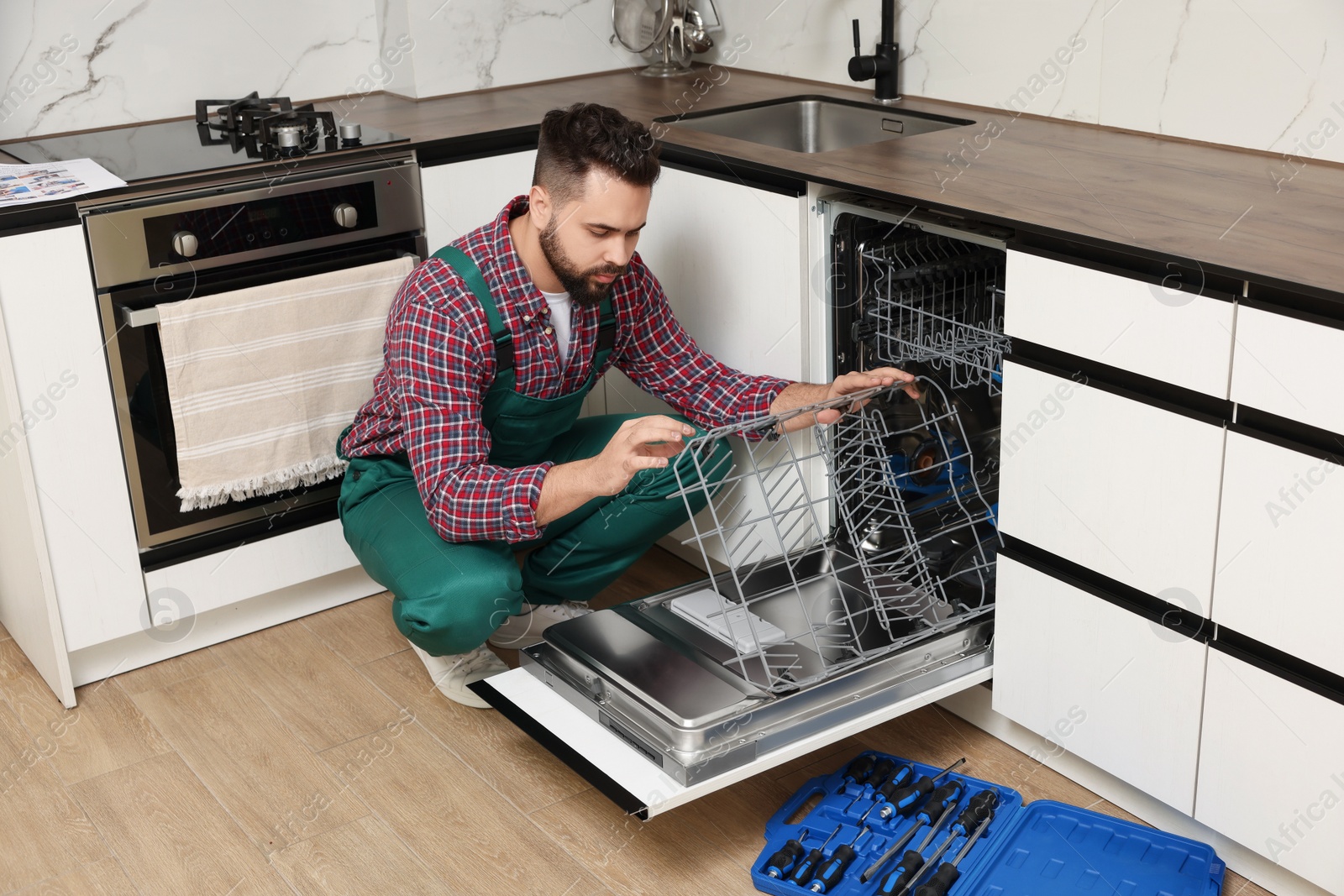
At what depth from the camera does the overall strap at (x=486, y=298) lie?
2.04 m

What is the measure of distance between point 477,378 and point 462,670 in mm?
581

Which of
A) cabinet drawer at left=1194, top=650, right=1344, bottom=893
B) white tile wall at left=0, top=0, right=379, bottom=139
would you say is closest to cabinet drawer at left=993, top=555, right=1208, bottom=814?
cabinet drawer at left=1194, top=650, right=1344, bottom=893

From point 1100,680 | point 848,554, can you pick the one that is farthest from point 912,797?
point 848,554

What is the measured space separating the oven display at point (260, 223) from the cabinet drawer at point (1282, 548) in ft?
5.15

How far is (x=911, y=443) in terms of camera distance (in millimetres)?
2312

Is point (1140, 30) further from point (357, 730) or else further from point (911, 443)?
point (357, 730)

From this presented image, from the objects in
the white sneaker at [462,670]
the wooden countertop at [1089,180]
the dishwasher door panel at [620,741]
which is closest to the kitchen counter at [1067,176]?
the wooden countertop at [1089,180]

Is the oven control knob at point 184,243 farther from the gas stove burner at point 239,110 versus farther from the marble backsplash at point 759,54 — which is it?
the marble backsplash at point 759,54

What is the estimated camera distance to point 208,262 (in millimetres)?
2273

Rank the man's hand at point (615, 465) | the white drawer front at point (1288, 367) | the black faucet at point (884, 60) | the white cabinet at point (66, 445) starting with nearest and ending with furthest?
the white drawer front at point (1288, 367) → the man's hand at point (615, 465) → the white cabinet at point (66, 445) → the black faucet at point (884, 60)

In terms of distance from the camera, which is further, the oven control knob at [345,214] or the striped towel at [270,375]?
the oven control knob at [345,214]

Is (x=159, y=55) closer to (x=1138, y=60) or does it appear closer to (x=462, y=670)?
(x=462, y=670)

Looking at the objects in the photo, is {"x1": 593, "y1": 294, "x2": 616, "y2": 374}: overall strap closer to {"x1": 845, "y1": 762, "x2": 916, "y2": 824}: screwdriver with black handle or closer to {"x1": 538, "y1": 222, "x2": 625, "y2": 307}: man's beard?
{"x1": 538, "y1": 222, "x2": 625, "y2": 307}: man's beard

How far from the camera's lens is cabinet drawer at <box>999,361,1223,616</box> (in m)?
1.62
